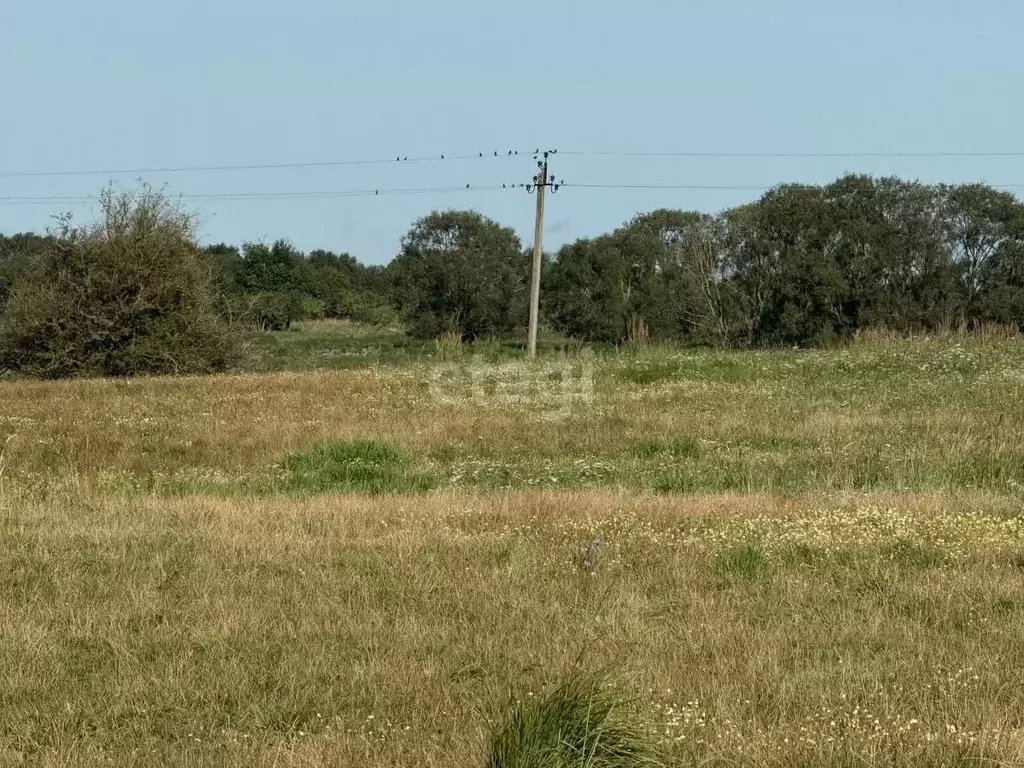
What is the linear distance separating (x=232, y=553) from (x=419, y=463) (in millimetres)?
7269

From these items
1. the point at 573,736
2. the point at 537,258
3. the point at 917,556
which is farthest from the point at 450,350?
the point at 573,736

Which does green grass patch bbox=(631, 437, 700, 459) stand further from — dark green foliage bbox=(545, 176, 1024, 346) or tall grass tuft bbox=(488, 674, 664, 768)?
dark green foliage bbox=(545, 176, 1024, 346)

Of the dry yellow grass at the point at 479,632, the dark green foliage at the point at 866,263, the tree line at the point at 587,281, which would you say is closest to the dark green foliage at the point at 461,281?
the tree line at the point at 587,281

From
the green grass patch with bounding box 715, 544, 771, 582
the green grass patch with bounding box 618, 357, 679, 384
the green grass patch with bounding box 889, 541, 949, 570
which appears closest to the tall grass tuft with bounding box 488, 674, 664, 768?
the green grass patch with bounding box 715, 544, 771, 582

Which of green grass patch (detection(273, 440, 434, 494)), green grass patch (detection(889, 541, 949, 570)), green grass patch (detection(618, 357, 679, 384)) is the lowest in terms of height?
green grass patch (detection(273, 440, 434, 494))

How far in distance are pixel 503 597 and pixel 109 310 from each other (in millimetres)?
30847

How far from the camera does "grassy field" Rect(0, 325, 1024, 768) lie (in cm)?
415

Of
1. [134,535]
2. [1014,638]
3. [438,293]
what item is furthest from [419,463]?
[438,293]

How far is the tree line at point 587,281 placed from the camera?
33.8 metres

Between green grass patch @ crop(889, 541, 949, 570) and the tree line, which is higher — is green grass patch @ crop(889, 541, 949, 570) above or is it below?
below

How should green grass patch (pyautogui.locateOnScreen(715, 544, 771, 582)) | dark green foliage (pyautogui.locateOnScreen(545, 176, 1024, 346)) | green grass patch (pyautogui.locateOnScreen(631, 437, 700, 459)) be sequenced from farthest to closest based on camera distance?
1. dark green foliage (pyautogui.locateOnScreen(545, 176, 1024, 346))
2. green grass patch (pyautogui.locateOnScreen(631, 437, 700, 459))
3. green grass patch (pyautogui.locateOnScreen(715, 544, 771, 582))

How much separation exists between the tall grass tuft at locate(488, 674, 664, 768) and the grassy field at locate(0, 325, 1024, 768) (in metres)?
0.14

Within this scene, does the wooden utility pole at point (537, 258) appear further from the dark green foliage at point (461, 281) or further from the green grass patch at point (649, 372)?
the dark green foliage at point (461, 281)

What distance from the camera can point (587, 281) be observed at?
71.8 meters
